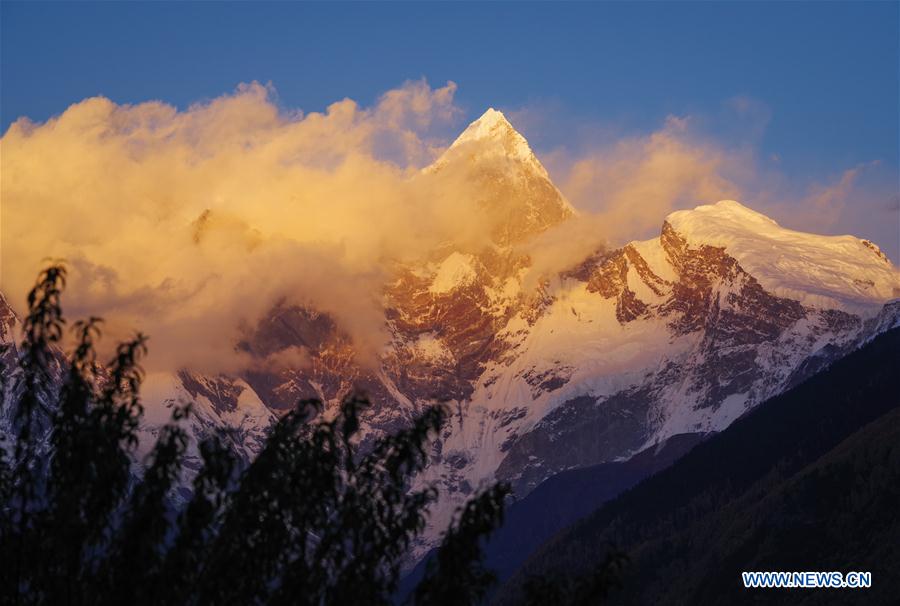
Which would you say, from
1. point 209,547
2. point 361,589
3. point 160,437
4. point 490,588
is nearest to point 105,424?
point 160,437

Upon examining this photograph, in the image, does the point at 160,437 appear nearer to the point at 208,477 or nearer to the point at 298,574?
the point at 208,477

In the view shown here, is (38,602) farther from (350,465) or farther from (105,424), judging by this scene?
(350,465)

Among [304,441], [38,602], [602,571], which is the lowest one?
[602,571]

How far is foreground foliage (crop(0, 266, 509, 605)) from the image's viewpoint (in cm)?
4472

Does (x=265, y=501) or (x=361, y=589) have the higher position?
(x=265, y=501)

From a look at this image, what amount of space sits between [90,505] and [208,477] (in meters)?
3.49

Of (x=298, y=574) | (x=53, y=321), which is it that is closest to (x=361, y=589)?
(x=298, y=574)

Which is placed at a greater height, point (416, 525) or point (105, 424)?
point (105, 424)

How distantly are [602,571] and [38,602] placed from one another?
16.4 metres

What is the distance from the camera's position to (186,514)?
45406mm

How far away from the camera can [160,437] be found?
45719 millimetres

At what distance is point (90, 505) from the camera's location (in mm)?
45562

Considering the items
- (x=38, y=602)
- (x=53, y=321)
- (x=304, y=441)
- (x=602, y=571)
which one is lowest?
(x=602, y=571)

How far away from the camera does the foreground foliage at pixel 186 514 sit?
147ft
